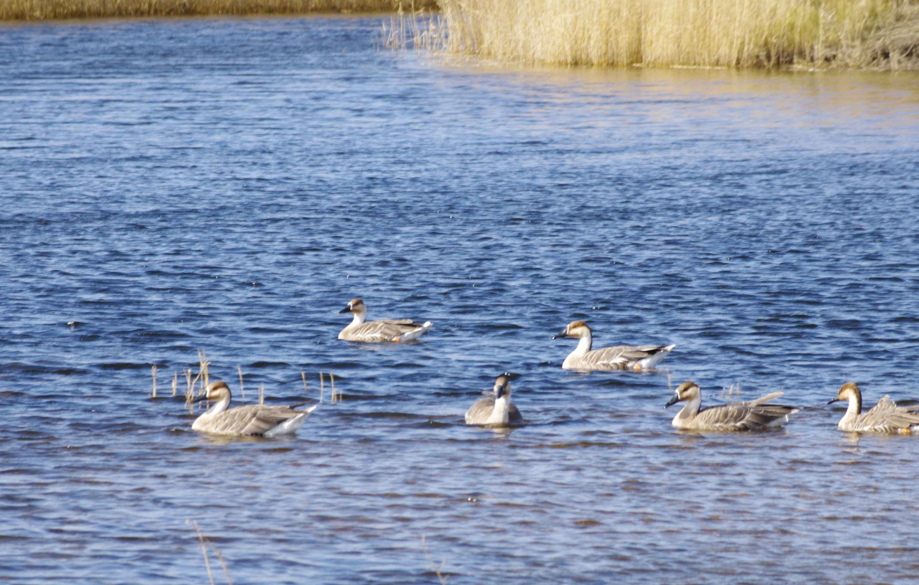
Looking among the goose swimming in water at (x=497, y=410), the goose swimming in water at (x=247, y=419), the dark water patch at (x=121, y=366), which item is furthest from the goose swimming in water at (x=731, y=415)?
the dark water patch at (x=121, y=366)

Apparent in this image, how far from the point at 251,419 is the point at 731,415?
15.1 feet

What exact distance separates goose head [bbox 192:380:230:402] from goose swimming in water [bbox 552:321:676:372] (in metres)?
4.18

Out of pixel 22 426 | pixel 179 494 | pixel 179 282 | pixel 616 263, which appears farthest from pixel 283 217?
pixel 179 494

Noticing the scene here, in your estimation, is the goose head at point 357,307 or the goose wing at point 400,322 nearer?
the goose wing at point 400,322

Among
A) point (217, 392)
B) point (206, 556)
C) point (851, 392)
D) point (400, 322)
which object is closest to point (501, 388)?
point (217, 392)

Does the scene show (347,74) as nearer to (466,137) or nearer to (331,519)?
(466,137)

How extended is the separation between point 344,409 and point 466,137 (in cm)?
1862

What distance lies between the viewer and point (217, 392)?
12.5 metres

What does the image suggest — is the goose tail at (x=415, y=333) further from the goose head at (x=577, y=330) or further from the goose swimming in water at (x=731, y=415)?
the goose swimming in water at (x=731, y=415)

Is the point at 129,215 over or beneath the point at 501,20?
beneath

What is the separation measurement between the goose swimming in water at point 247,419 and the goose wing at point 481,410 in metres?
1.54

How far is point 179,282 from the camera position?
61.5ft

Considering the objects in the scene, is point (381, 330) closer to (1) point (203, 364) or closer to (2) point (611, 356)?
(1) point (203, 364)

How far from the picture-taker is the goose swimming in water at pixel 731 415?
12195 mm
